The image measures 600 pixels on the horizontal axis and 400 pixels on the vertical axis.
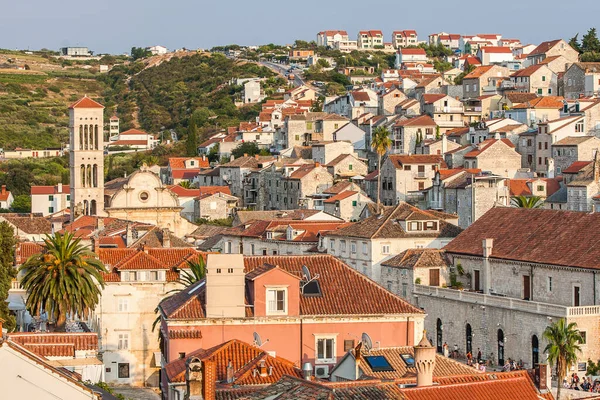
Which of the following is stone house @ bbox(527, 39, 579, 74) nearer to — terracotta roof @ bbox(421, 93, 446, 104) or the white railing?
terracotta roof @ bbox(421, 93, 446, 104)

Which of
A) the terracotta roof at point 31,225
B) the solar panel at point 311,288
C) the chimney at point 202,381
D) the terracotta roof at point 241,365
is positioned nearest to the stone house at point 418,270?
the solar panel at point 311,288

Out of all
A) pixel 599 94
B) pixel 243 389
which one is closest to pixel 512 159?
pixel 599 94

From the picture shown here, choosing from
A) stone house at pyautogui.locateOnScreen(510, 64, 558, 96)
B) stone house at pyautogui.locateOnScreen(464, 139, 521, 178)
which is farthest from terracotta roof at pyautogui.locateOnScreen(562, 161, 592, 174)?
stone house at pyautogui.locateOnScreen(510, 64, 558, 96)

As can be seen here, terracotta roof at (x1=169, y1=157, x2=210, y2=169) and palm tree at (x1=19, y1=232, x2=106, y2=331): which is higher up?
terracotta roof at (x1=169, y1=157, x2=210, y2=169)

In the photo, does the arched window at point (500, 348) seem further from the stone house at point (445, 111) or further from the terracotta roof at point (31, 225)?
the stone house at point (445, 111)

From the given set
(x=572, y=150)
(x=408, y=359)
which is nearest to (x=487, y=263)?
(x=408, y=359)

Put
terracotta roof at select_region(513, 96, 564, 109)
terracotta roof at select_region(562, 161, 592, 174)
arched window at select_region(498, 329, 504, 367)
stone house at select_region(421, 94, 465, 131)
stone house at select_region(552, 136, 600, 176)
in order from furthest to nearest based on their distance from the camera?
stone house at select_region(421, 94, 465, 131) < terracotta roof at select_region(513, 96, 564, 109) < stone house at select_region(552, 136, 600, 176) < terracotta roof at select_region(562, 161, 592, 174) < arched window at select_region(498, 329, 504, 367)
